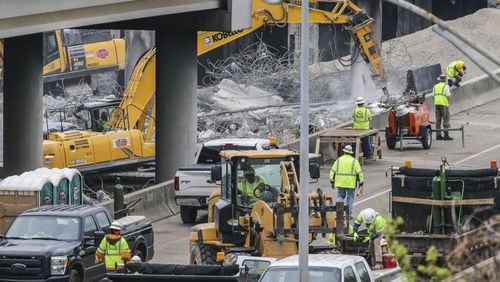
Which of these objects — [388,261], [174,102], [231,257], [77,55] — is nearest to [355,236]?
[388,261]

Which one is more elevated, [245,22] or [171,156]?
[245,22]

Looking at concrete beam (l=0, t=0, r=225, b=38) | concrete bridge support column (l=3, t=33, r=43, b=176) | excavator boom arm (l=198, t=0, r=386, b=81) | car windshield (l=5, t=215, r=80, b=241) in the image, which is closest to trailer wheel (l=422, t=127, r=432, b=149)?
excavator boom arm (l=198, t=0, r=386, b=81)

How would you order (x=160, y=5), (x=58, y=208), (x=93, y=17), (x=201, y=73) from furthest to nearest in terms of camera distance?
(x=201, y=73) → (x=160, y=5) → (x=93, y=17) → (x=58, y=208)

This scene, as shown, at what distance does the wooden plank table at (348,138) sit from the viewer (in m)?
34.3

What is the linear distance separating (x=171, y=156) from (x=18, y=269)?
551 inches

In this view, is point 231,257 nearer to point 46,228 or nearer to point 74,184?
point 46,228

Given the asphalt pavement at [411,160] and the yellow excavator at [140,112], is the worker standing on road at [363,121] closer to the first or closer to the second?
the asphalt pavement at [411,160]

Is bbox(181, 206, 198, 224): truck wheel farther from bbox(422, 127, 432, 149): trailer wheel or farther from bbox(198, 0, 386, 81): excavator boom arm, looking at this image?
bbox(422, 127, 432, 149): trailer wheel

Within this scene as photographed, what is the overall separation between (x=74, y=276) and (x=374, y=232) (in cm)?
481

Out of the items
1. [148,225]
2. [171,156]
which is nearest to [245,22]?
[171,156]

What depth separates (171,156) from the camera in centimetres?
3544

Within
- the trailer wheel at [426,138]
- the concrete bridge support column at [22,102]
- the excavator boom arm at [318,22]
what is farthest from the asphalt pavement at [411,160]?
the concrete bridge support column at [22,102]

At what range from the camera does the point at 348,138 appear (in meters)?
34.6

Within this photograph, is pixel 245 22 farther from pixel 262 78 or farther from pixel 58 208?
pixel 262 78
